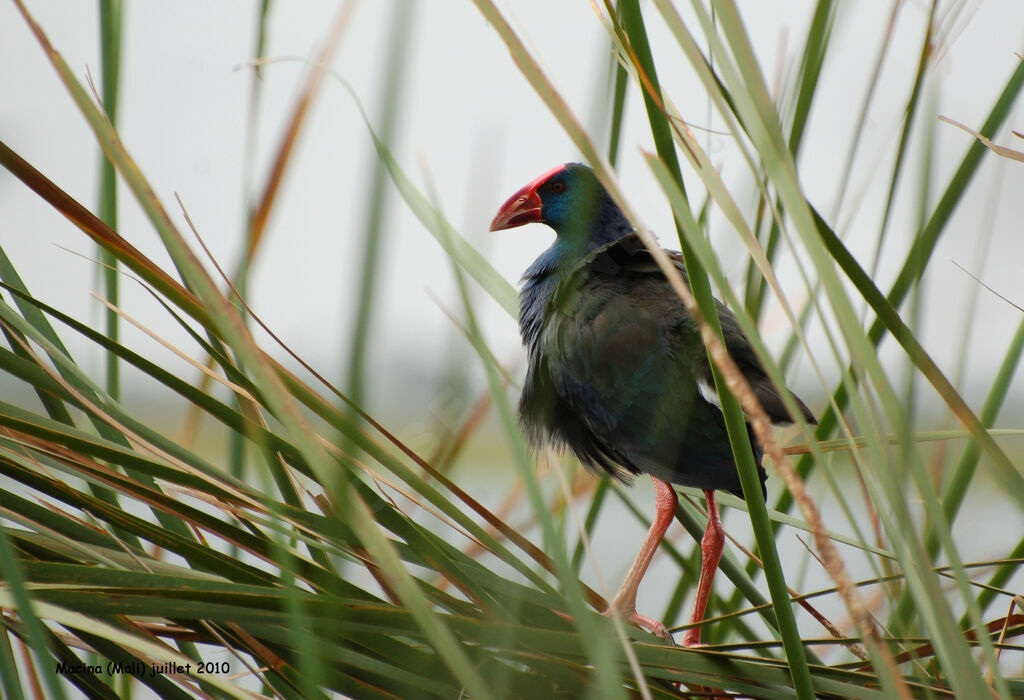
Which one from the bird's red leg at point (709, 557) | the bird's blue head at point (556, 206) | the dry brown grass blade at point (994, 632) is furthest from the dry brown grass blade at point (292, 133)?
the bird's blue head at point (556, 206)

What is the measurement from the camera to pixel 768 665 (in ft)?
2.29


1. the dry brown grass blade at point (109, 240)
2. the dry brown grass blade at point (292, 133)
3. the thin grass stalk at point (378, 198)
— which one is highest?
the dry brown grass blade at point (292, 133)

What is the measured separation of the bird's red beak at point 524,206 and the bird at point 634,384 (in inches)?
10.1

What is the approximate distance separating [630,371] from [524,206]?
0.62 meters

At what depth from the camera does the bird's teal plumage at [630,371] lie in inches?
50.5

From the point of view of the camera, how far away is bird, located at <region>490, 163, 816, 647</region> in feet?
4.21

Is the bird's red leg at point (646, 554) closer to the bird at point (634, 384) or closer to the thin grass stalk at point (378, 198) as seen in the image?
the bird at point (634, 384)

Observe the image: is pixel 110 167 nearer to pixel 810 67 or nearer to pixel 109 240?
pixel 109 240

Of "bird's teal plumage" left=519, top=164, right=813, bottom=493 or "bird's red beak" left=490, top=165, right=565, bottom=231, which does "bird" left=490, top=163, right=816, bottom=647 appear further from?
"bird's red beak" left=490, top=165, right=565, bottom=231

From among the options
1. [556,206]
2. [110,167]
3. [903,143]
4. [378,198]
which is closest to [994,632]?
[903,143]

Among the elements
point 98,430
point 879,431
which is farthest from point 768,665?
point 98,430

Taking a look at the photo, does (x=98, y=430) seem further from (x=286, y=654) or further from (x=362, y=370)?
(x=362, y=370)

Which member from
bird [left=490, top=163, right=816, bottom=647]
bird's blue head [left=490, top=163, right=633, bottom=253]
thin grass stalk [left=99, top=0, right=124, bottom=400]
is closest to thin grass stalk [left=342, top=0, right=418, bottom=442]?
thin grass stalk [left=99, top=0, right=124, bottom=400]

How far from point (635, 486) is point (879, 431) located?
4.17ft
